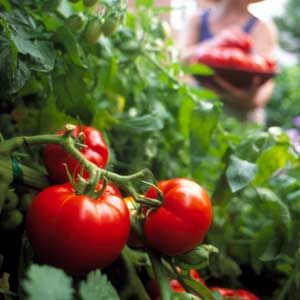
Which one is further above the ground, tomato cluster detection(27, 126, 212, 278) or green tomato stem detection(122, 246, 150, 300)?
tomato cluster detection(27, 126, 212, 278)

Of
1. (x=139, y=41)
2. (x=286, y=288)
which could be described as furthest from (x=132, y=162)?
(x=286, y=288)

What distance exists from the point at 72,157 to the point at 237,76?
1299mm

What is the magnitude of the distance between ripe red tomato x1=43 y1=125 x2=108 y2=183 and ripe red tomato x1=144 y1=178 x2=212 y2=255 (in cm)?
6

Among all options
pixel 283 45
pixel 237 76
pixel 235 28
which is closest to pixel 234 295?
pixel 237 76

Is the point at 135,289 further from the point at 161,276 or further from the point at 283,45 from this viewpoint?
the point at 283,45

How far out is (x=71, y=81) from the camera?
52 centimetres

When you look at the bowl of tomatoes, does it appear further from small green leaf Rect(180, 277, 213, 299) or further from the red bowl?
small green leaf Rect(180, 277, 213, 299)

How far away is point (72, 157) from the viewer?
0.44 m

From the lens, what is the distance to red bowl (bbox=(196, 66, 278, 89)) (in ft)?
5.36

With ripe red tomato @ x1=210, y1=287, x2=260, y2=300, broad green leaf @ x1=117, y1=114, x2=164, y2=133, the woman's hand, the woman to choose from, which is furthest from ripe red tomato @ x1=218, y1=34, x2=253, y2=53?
ripe red tomato @ x1=210, y1=287, x2=260, y2=300

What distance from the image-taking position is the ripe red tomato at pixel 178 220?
44 centimetres

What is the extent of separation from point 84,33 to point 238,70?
1.15m

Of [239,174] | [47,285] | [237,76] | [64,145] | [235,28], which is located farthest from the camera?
[235,28]

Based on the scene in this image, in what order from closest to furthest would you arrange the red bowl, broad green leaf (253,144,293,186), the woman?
broad green leaf (253,144,293,186), the red bowl, the woman
